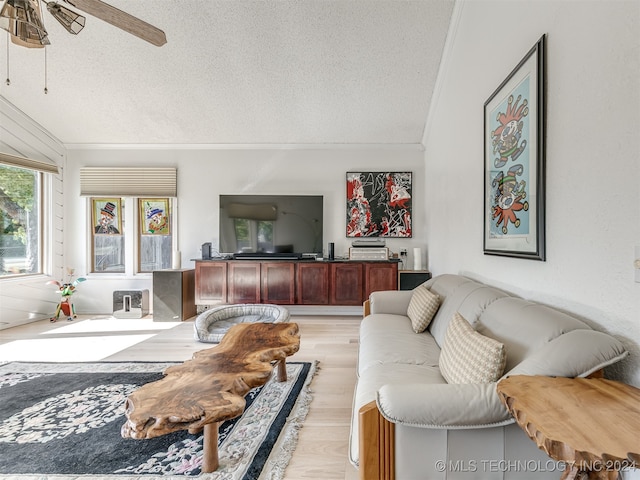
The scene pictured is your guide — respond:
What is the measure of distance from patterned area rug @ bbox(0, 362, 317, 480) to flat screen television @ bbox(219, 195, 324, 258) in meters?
2.31

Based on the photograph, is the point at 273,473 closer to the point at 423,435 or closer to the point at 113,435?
the point at 423,435

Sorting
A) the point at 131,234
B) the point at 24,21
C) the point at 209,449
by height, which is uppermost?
the point at 24,21

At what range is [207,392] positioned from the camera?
1529mm

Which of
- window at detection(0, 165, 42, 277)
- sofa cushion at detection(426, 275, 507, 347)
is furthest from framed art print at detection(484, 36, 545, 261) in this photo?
window at detection(0, 165, 42, 277)

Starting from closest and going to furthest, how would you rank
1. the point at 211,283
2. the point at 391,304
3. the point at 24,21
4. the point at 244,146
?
the point at 24,21
the point at 391,304
the point at 211,283
the point at 244,146

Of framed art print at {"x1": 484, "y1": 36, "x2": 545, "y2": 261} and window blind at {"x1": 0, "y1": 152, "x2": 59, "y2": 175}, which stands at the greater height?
window blind at {"x1": 0, "y1": 152, "x2": 59, "y2": 175}

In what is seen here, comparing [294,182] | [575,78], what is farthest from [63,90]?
[575,78]

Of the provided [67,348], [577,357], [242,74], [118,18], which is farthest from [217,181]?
[577,357]

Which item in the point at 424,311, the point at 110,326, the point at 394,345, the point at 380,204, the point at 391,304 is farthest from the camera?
the point at 380,204

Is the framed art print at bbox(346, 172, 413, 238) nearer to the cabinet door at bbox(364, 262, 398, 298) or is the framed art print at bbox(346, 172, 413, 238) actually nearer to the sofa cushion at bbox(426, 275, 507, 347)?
the cabinet door at bbox(364, 262, 398, 298)

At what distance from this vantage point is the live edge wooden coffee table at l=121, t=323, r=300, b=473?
1322 mm

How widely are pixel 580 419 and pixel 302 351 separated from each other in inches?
103

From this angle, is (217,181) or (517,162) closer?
(517,162)

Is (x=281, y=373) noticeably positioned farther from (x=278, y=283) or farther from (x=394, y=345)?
(x=278, y=283)
